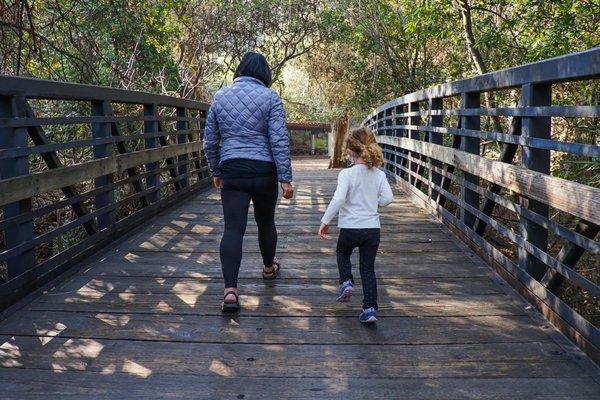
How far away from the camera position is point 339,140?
21172 mm

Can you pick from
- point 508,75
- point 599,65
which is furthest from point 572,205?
point 508,75

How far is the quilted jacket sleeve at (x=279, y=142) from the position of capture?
13.3 ft

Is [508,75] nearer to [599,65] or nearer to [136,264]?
[599,65]

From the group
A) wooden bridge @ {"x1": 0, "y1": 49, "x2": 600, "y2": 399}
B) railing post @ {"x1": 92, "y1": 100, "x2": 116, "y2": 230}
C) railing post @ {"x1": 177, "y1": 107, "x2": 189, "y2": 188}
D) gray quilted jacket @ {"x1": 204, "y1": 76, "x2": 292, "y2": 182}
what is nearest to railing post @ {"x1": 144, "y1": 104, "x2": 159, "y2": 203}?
wooden bridge @ {"x1": 0, "y1": 49, "x2": 600, "y2": 399}

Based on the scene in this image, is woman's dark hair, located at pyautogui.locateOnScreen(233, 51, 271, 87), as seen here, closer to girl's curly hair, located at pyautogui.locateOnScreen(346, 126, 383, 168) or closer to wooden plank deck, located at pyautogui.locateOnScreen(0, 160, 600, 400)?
girl's curly hair, located at pyautogui.locateOnScreen(346, 126, 383, 168)

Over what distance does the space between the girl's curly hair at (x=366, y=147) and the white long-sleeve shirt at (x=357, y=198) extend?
3.1 inches

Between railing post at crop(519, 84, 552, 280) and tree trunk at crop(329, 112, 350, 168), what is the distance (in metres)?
16.8

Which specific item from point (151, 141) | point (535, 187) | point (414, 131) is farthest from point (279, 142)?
point (414, 131)

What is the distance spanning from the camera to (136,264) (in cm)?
517

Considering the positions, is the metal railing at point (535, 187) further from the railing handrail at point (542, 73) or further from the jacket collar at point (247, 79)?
the jacket collar at point (247, 79)

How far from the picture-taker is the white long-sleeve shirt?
3832 millimetres

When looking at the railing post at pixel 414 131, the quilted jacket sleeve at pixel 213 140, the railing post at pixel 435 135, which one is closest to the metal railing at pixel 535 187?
the railing post at pixel 435 135

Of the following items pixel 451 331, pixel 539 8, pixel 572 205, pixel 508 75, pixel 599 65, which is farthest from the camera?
pixel 539 8

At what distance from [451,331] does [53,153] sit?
3007 mm
